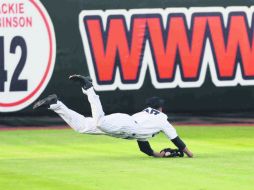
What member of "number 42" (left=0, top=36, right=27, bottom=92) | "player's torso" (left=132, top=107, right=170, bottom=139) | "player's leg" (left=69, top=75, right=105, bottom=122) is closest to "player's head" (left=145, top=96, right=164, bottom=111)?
"player's torso" (left=132, top=107, right=170, bottom=139)

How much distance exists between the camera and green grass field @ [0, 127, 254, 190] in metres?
12.5

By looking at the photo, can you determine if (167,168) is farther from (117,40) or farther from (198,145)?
(117,40)

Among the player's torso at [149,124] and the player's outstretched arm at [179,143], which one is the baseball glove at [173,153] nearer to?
the player's outstretched arm at [179,143]

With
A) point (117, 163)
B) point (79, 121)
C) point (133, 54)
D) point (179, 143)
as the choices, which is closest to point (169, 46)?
point (133, 54)

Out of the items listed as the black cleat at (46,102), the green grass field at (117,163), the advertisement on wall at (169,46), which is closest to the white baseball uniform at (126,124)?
the green grass field at (117,163)

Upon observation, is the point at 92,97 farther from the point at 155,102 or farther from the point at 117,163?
the point at 117,163

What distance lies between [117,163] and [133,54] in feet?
29.6

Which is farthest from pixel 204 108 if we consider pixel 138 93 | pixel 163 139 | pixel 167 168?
pixel 167 168

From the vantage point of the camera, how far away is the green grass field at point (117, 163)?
40.9 feet

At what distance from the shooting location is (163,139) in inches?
834

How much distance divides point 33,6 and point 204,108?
514 cm

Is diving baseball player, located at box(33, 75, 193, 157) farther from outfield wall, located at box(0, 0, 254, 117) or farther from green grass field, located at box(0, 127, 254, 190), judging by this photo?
outfield wall, located at box(0, 0, 254, 117)

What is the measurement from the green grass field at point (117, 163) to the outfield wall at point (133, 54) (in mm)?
1692

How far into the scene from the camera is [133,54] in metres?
23.9
